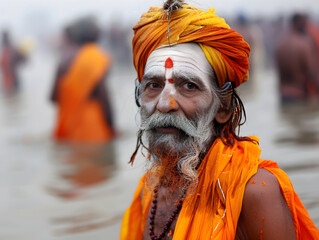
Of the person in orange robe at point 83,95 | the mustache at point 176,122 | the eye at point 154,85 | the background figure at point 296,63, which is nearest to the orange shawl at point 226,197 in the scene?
the mustache at point 176,122

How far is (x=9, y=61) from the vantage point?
16484 millimetres

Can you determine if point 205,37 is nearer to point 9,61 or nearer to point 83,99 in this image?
point 83,99

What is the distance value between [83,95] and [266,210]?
6.44 m

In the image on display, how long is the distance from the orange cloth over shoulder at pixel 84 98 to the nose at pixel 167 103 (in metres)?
6.01

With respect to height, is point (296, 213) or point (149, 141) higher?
point (149, 141)

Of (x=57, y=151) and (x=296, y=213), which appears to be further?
(x=57, y=151)

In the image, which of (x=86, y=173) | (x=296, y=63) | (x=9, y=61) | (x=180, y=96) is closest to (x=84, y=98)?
(x=86, y=173)

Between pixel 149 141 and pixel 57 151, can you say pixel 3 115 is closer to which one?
pixel 57 151

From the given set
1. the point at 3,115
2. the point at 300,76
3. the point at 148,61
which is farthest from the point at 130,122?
the point at 148,61

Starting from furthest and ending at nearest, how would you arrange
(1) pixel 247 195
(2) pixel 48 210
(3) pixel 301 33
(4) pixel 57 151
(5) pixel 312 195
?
(3) pixel 301 33 → (4) pixel 57 151 → (2) pixel 48 210 → (5) pixel 312 195 → (1) pixel 247 195

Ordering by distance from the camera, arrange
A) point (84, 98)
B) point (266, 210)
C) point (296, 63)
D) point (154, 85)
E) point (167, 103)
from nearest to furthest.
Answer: point (266, 210)
point (167, 103)
point (154, 85)
point (84, 98)
point (296, 63)

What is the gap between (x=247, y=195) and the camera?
6.21 feet

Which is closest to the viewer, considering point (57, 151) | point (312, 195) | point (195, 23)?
point (195, 23)

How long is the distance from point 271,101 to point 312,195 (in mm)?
8415
